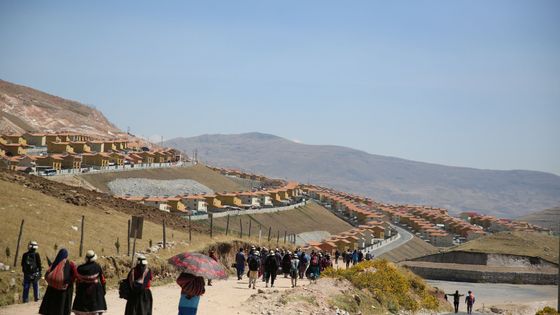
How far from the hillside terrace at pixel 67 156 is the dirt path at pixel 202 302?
54.1m

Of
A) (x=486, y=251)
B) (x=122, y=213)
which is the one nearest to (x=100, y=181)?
(x=486, y=251)

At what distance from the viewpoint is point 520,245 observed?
73.0 metres

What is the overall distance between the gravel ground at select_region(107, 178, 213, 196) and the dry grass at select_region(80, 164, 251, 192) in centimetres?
99

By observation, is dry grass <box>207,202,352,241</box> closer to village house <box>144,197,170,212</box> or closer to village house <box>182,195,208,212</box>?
village house <box>144,197,170,212</box>

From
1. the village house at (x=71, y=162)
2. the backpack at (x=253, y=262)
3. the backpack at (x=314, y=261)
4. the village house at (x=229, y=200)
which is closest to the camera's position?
the backpack at (x=253, y=262)

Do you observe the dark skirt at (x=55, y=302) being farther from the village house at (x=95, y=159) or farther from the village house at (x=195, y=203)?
the village house at (x=95, y=159)

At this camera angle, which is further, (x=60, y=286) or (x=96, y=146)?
(x=96, y=146)

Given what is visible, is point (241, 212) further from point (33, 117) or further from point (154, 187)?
point (33, 117)

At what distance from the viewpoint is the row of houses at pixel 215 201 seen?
76438 mm

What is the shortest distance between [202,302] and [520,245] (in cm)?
5812

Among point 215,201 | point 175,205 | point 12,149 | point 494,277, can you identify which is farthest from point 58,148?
point 494,277

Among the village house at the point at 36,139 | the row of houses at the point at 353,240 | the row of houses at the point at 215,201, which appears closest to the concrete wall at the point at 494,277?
the row of houses at the point at 353,240

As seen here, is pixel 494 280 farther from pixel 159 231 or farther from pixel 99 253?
pixel 99 253

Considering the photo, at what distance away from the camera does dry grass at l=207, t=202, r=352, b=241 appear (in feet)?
247
